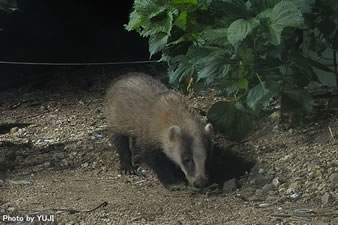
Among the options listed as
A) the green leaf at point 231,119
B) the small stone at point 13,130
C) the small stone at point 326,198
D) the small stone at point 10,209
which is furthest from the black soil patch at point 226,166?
the small stone at point 13,130

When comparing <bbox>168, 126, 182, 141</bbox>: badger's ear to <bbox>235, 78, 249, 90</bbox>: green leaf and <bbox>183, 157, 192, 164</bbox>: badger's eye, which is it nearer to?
<bbox>183, 157, 192, 164</bbox>: badger's eye

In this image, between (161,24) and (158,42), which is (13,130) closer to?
(158,42)

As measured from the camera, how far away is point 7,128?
258 inches

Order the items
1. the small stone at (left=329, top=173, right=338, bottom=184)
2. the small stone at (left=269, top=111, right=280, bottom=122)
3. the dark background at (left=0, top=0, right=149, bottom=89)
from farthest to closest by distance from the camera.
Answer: the dark background at (left=0, top=0, right=149, bottom=89), the small stone at (left=269, top=111, right=280, bottom=122), the small stone at (left=329, top=173, right=338, bottom=184)

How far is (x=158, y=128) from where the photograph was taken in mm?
5465

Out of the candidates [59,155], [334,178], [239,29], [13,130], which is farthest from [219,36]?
[13,130]

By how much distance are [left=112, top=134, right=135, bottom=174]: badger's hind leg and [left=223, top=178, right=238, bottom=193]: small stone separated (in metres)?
0.88

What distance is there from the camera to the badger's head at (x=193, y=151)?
5.02m

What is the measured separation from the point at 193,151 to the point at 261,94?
0.88 metres

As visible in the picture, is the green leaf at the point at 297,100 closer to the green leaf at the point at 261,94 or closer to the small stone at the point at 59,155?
the green leaf at the point at 261,94

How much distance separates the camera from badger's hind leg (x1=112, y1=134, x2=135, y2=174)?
5.38 meters

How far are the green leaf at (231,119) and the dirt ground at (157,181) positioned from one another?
0.94 feet

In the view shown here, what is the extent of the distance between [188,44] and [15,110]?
8.62 ft

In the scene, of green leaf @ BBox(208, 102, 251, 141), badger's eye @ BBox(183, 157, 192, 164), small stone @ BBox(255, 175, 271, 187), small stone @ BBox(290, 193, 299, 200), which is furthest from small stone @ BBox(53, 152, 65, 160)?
small stone @ BBox(290, 193, 299, 200)
